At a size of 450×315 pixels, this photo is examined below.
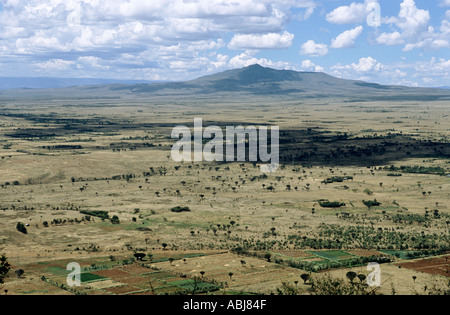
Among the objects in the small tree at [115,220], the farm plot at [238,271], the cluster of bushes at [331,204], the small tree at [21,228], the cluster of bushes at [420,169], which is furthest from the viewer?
the cluster of bushes at [420,169]

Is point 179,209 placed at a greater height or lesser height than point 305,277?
lesser

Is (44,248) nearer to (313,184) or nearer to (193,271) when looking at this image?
(193,271)

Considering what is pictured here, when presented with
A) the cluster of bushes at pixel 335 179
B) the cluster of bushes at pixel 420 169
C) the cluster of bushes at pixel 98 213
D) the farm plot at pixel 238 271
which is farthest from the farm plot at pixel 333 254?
the cluster of bushes at pixel 420 169

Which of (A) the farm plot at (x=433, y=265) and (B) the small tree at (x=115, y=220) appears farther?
(B) the small tree at (x=115, y=220)

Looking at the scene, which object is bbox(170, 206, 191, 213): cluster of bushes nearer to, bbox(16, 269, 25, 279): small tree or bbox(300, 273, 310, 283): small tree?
bbox(16, 269, 25, 279): small tree

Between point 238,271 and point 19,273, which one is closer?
point 19,273

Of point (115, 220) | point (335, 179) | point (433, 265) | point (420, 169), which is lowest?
point (115, 220)

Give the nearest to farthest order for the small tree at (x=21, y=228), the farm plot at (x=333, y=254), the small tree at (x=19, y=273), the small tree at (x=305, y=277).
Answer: the small tree at (x=305, y=277), the small tree at (x=19, y=273), the farm plot at (x=333, y=254), the small tree at (x=21, y=228)

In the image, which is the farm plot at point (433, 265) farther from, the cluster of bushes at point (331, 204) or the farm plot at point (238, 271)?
the cluster of bushes at point (331, 204)

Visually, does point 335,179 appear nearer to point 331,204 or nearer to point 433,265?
point 331,204

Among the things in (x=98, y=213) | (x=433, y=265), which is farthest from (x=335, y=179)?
(x=433, y=265)
